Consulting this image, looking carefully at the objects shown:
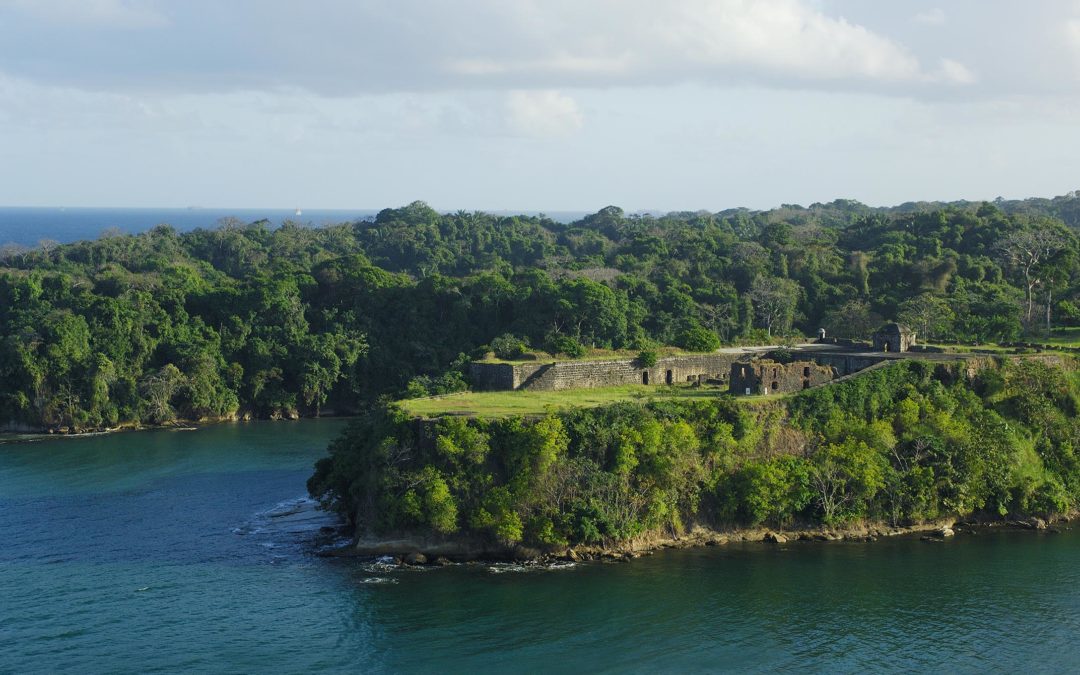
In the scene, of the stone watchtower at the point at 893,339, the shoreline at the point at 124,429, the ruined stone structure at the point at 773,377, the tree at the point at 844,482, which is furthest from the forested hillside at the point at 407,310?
the tree at the point at 844,482

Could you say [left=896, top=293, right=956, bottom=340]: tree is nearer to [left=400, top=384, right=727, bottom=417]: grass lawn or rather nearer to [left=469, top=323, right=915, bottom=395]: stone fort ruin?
[left=469, top=323, right=915, bottom=395]: stone fort ruin

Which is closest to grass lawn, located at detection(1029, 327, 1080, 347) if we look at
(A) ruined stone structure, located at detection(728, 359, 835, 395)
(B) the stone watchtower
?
(B) the stone watchtower

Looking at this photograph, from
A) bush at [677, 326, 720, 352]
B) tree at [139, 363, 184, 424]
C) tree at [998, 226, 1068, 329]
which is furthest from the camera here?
tree at [998, 226, 1068, 329]

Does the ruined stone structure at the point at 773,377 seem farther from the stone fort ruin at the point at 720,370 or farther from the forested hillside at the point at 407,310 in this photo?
the forested hillside at the point at 407,310

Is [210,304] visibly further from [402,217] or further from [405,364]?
[402,217]

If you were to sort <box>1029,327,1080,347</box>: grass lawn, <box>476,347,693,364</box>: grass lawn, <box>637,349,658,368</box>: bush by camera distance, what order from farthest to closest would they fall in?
<box>1029,327,1080,347</box>: grass lawn < <box>637,349,658,368</box>: bush < <box>476,347,693,364</box>: grass lawn

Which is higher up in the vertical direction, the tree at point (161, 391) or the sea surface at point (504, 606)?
the tree at point (161, 391)
